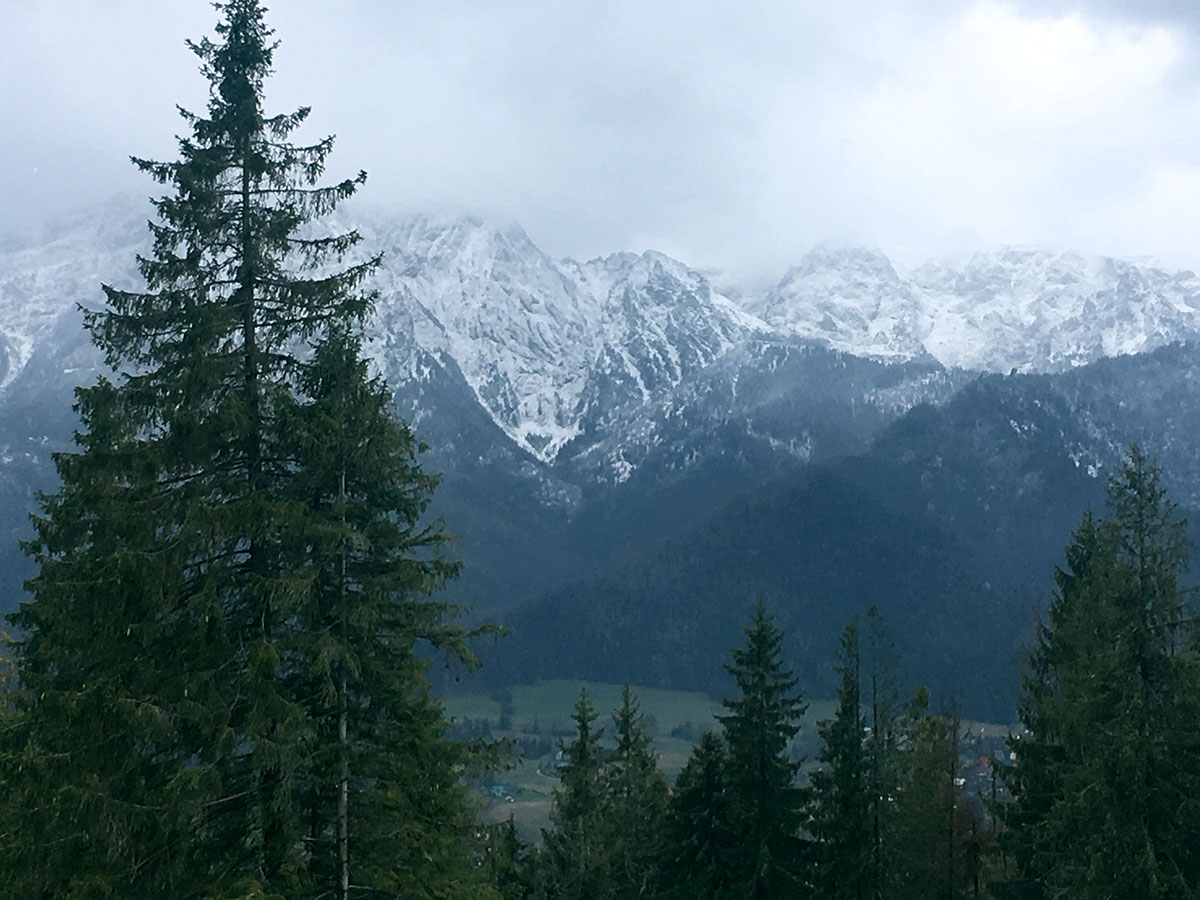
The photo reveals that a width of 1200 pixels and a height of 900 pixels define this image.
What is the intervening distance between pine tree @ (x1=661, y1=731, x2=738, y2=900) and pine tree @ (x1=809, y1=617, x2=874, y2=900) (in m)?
3.67

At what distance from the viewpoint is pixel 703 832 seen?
3356 cm

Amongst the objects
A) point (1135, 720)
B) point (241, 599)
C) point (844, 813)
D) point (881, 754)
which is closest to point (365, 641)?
point (241, 599)

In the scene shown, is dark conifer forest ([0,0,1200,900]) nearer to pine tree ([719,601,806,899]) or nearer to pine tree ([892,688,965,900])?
pine tree ([719,601,806,899])

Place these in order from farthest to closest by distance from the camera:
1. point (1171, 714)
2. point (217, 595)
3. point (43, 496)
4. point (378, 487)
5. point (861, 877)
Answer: point (861, 877) < point (1171, 714) < point (43, 496) < point (378, 487) < point (217, 595)

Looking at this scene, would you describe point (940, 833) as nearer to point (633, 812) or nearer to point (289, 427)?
point (633, 812)

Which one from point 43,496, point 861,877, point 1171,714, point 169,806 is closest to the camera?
point 169,806

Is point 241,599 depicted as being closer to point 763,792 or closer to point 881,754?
point 763,792

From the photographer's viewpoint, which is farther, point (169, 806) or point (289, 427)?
point (289, 427)

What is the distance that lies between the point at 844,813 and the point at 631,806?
53.2 ft

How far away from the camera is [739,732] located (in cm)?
3350

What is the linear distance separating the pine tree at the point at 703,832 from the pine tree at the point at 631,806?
5485mm

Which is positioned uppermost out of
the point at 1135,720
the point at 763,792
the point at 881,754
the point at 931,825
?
the point at 1135,720

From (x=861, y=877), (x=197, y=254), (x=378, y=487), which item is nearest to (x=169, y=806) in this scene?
(x=378, y=487)

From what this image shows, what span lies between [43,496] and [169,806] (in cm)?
1236
